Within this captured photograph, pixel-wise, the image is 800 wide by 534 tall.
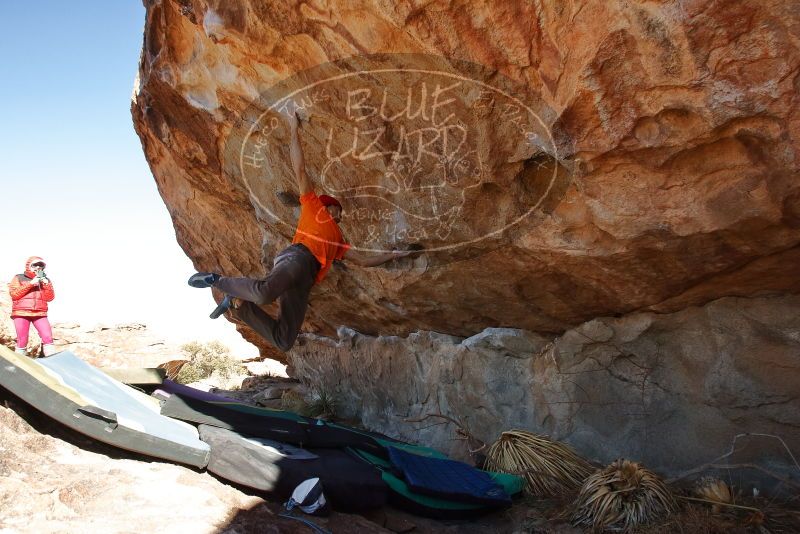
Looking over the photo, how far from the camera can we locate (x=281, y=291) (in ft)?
12.8

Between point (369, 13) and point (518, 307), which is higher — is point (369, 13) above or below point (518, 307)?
above

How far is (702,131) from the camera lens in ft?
8.96

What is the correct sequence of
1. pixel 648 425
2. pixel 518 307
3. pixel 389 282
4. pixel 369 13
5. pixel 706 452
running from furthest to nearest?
pixel 389 282
pixel 518 307
pixel 648 425
pixel 706 452
pixel 369 13

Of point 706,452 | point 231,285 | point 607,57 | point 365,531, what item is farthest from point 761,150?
point 231,285

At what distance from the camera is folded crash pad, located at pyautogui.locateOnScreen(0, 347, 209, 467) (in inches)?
111

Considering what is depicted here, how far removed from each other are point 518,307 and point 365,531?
2.18 metres

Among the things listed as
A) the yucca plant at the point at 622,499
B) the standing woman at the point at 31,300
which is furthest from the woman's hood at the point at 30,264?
the yucca plant at the point at 622,499

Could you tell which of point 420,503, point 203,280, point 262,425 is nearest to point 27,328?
point 203,280

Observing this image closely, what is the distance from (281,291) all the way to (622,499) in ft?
7.74

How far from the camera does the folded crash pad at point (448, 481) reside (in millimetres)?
3518

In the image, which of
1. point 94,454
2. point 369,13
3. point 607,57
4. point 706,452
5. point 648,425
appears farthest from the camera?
point 648,425

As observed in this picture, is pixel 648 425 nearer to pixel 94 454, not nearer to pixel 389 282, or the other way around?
pixel 389 282

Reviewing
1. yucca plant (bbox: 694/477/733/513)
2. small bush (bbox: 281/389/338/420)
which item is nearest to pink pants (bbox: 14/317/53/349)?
small bush (bbox: 281/389/338/420)

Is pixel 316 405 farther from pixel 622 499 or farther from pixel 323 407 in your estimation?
pixel 622 499
